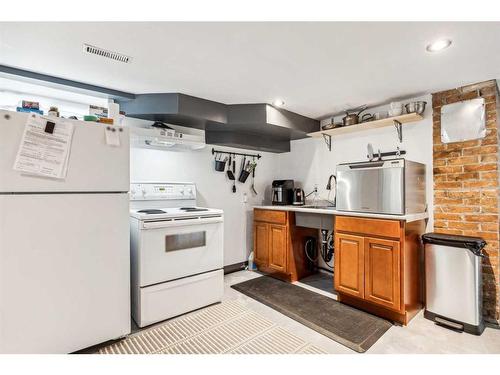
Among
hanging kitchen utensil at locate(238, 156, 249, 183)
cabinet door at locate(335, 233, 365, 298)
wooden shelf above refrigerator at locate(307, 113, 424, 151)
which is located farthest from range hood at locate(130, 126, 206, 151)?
cabinet door at locate(335, 233, 365, 298)

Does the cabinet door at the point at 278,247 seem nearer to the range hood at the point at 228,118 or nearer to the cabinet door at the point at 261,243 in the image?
the cabinet door at the point at 261,243

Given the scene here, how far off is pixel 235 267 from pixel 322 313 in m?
1.49

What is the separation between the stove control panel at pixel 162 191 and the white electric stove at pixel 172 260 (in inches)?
0.4

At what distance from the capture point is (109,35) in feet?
5.10

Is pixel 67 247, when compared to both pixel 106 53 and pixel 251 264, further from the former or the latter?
pixel 251 264

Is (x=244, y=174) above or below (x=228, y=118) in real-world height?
below

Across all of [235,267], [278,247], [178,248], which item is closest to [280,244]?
[278,247]

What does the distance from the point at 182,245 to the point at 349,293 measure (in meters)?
1.66

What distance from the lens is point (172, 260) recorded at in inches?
85.7

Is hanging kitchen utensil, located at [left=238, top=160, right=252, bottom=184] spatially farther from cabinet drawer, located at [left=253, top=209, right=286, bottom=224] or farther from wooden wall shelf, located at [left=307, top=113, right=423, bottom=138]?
wooden wall shelf, located at [left=307, top=113, right=423, bottom=138]

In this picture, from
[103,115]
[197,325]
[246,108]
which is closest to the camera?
[103,115]
